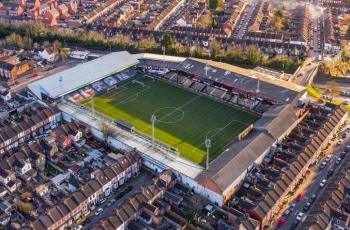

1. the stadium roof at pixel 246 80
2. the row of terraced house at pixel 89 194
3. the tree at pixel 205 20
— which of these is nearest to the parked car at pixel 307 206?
the stadium roof at pixel 246 80

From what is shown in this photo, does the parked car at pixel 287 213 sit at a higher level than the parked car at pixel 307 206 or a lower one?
lower

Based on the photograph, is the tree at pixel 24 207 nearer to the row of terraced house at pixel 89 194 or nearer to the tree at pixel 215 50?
the row of terraced house at pixel 89 194

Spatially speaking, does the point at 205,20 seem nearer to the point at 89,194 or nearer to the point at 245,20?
the point at 245,20

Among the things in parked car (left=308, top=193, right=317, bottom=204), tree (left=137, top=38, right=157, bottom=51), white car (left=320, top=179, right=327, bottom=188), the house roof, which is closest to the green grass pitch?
the house roof

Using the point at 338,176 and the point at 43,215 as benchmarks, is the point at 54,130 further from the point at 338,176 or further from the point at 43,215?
the point at 338,176

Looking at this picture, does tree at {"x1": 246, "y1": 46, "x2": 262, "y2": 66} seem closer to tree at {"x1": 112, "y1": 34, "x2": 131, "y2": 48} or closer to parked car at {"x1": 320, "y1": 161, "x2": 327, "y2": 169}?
tree at {"x1": 112, "y1": 34, "x2": 131, "y2": 48}

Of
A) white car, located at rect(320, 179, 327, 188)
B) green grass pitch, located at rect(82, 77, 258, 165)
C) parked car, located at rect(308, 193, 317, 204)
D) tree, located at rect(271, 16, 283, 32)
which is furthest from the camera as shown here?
tree, located at rect(271, 16, 283, 32)

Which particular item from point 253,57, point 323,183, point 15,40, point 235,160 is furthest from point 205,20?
point 323,183
